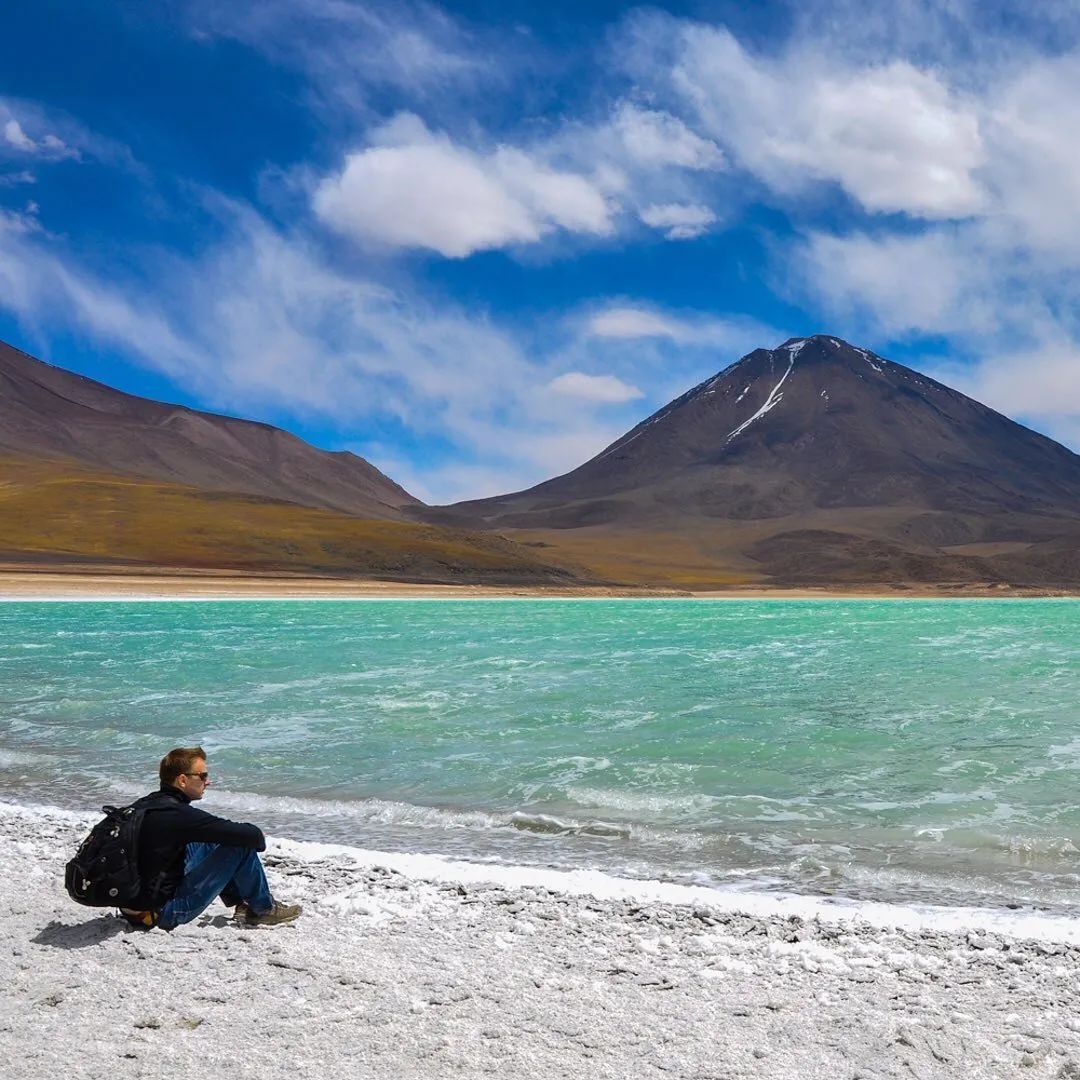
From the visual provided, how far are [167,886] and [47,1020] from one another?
1.38 metres

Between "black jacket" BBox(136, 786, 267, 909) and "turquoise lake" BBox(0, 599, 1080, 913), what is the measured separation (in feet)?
9.41

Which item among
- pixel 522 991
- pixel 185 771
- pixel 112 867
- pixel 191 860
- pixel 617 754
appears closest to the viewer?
pixel 522 991

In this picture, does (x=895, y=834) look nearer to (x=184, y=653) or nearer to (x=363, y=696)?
(x=363, y=696)

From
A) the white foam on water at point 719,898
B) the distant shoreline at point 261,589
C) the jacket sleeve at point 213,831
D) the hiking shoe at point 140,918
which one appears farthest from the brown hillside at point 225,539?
the jacket sleeve at point 213,831

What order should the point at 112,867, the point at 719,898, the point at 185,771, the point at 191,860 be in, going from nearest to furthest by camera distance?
the point at 112,867 < the point at 185,771 < the point at 191,860 < the point at 719,898

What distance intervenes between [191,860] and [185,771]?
0.62m

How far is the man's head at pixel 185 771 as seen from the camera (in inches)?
241

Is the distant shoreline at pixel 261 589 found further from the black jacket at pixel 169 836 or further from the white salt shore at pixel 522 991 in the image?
the white salt shore at pixel 522 991

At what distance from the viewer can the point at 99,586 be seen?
2800 inches

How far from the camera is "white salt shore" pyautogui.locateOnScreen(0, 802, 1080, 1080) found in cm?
454

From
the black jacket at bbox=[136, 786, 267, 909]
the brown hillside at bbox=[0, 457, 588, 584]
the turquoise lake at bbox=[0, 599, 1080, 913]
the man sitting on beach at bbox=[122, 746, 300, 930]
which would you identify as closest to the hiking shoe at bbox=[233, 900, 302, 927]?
the man sitting on beach at bbox=[122, 746, 300, 930]

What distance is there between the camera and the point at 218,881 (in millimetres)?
6348

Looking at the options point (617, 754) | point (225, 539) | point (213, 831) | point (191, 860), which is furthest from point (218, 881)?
point (225, 539)

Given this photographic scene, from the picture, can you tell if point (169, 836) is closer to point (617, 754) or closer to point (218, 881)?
point (218, 881)
